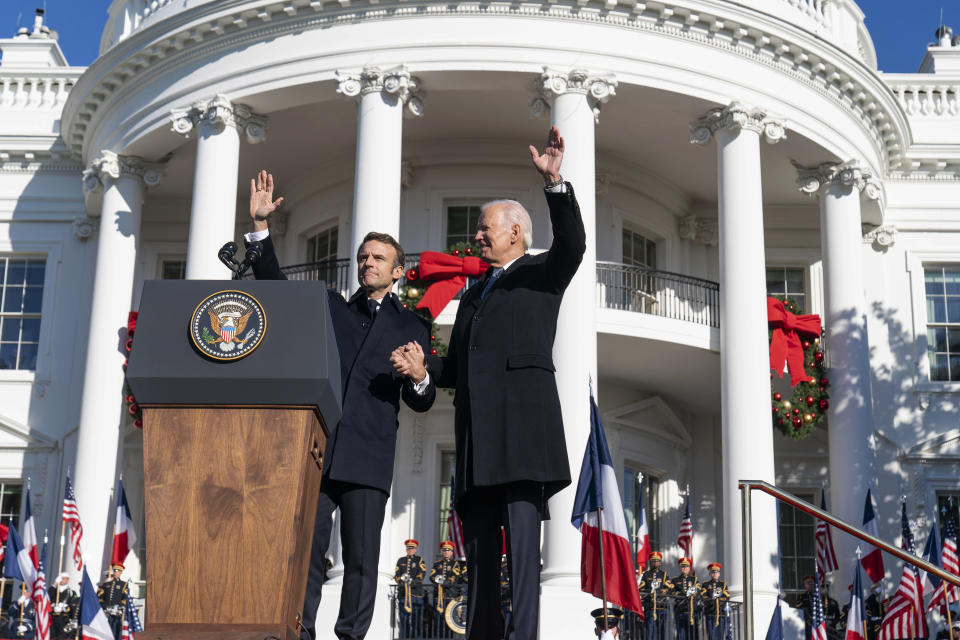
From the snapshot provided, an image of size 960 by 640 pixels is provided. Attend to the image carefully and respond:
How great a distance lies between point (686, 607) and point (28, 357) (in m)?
13.1

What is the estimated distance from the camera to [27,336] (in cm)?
2397

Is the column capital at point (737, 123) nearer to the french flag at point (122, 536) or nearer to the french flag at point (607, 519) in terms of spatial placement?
the french flag at point (607, 519)

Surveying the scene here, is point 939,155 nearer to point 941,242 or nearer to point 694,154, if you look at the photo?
point 941,242

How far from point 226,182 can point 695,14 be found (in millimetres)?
7185

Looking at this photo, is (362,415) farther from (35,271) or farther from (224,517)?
(35,271)

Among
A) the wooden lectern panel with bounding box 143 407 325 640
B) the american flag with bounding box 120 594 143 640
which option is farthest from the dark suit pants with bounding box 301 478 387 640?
the american flag with bounding box 120 594 143 640

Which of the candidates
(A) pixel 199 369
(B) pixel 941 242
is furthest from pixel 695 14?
(A) pixel 199 369

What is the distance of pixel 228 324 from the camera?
4.97 meters

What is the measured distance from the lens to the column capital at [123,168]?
21078 millimetres

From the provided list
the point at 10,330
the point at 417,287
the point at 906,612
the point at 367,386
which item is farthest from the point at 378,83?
the point at 367,386

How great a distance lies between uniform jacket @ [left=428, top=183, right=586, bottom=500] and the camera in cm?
573

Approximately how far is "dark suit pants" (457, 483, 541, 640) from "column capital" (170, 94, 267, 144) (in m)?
14.6

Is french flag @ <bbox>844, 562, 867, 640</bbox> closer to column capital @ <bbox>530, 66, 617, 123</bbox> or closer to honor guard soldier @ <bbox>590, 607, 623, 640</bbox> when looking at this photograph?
honor guard soldier @ <bbox>590, 607, 623, 640</bbox>

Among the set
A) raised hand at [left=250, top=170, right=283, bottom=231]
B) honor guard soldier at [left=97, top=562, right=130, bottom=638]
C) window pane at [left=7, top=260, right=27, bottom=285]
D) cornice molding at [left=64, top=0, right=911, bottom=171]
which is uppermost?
cornice molding at [left=64, top=0, right=911, bottom=171]
